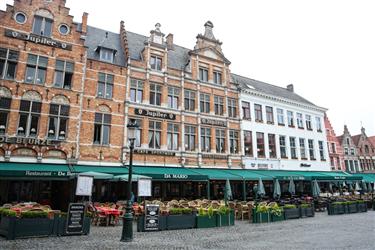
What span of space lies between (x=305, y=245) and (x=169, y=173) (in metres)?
9.80

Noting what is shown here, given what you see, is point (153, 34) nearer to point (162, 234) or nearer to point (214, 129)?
point (214, 129)

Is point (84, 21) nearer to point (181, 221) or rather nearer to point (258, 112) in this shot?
point (181, 221)

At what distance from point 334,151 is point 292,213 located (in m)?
24.8

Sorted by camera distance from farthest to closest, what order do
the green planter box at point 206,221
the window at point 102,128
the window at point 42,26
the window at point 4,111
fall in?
the window at point 102,128 < the window at point 42,26 < the window at point 4,111 < the green planter box at point 206,221

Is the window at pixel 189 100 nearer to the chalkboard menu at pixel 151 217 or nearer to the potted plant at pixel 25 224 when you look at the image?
the chalkboard menu at pixel 151 217

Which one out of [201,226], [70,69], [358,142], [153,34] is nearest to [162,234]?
[201,226]

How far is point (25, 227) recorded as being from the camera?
9305 millimetres

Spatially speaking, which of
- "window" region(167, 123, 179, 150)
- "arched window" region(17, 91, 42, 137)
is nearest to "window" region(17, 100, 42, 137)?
"arched window" region(17, 91, 42, 137)

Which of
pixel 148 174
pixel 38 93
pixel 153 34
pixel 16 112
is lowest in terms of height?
pixel 148 174

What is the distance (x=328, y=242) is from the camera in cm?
905

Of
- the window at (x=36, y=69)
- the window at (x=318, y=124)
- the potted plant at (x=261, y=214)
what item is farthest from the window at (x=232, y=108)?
the window at (x=36, y=69)

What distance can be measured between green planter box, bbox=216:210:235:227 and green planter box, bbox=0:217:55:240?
6.99 meters

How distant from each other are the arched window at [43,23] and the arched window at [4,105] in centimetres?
410

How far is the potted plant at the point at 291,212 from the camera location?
51.5 feet
